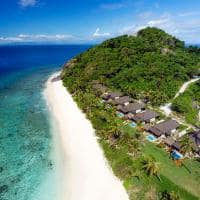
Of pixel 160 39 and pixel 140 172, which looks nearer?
pixel 140 172

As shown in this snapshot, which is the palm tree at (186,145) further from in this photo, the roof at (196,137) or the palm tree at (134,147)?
the palm tree at (134,147)

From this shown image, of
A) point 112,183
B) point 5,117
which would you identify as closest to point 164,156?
point 112,183

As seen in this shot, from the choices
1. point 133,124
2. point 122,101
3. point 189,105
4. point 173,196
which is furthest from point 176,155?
point 122,101

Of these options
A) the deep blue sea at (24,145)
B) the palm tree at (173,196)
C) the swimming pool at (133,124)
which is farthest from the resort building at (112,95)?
the palm tree at (173,196)

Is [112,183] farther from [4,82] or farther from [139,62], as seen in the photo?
[4,82]

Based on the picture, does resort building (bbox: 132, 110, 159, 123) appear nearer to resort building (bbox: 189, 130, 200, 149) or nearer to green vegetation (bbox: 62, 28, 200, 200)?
green vegetation (bbox: 62, 28, 200, 200)
